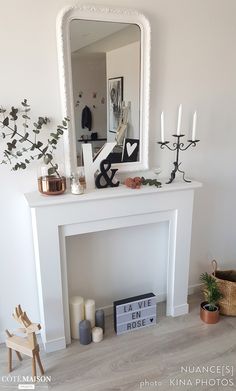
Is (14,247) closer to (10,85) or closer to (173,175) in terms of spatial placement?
(10,85)

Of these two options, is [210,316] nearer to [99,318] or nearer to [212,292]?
[212,292]

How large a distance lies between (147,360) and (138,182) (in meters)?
1.08

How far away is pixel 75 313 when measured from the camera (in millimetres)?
2074

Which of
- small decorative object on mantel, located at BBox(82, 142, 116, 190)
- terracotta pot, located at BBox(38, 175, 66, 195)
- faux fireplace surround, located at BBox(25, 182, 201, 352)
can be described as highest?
small decorative object on mantel, located at BBox(82, 142, 116, 190)

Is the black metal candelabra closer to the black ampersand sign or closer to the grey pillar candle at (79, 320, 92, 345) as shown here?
the black ampersand sign

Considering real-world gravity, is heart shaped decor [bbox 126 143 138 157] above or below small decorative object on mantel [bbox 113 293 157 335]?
Result: above

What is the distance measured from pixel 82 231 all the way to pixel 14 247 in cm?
44

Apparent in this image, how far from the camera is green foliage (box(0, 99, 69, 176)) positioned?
5.80 ft

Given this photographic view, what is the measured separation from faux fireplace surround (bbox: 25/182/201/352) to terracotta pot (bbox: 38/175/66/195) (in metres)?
0.04

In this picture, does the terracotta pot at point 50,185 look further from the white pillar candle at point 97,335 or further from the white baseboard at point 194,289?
the white baseboard at point 194,289

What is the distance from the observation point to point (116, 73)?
197 cm

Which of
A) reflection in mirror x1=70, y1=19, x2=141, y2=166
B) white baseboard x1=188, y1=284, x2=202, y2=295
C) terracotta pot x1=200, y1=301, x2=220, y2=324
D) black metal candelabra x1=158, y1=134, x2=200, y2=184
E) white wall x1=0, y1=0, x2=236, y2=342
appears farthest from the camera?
white baseboard x1=188, y1=284, x2=202, y2=295

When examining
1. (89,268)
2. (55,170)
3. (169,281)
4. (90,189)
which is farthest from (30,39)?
(169,281)

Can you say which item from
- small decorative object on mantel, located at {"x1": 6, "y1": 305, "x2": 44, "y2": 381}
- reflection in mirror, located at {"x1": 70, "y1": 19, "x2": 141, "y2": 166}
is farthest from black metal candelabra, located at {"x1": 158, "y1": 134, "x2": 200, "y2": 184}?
small decorative object on mantel, located at {"x1": 6, "y1": 305, "x2": 44, "y2": 381}
